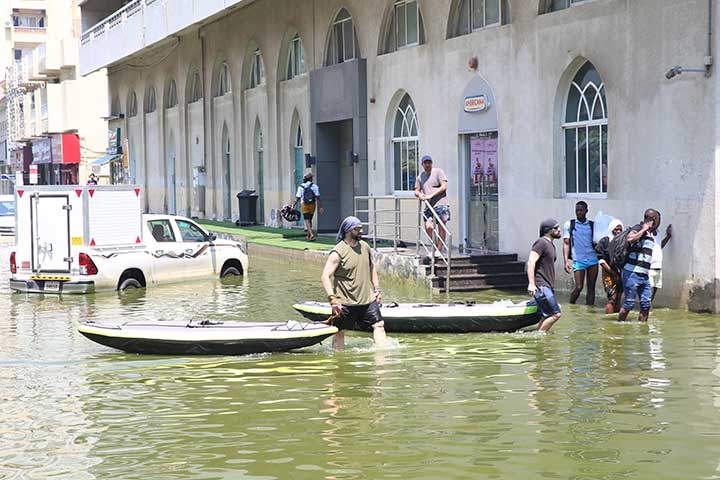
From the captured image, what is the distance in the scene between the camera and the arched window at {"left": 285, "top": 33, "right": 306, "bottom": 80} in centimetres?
3475

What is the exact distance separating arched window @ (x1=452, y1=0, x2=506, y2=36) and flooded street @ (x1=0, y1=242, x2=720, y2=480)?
870 cm

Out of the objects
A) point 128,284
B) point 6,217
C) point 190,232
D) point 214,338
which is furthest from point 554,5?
point 6,217

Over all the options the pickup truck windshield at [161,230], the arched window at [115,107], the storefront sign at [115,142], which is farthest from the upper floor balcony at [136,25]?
the pickup truck windshield at [161,230]

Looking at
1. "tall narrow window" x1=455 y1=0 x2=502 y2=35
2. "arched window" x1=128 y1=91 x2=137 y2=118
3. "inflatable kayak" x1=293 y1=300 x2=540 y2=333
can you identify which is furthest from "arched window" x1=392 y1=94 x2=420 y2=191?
"arched window" x1=128 y1=91 x2=137 y2=118

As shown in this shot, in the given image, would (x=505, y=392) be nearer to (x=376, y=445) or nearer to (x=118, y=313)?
(x=376, y=445)

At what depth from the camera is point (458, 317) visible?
1539 cm

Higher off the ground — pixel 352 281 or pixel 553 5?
pixel 553 5

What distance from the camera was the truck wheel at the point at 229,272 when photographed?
24.2 metres

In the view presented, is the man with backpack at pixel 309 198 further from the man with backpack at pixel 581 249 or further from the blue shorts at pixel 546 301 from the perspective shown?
the blue shorts at pixel 546 301

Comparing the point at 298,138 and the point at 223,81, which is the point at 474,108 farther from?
the point at 223,81

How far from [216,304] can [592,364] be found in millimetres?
8409

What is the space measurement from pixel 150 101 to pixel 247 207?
16738mm

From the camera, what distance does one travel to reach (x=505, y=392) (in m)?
11.5

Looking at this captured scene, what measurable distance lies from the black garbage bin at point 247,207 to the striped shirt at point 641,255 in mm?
23155
